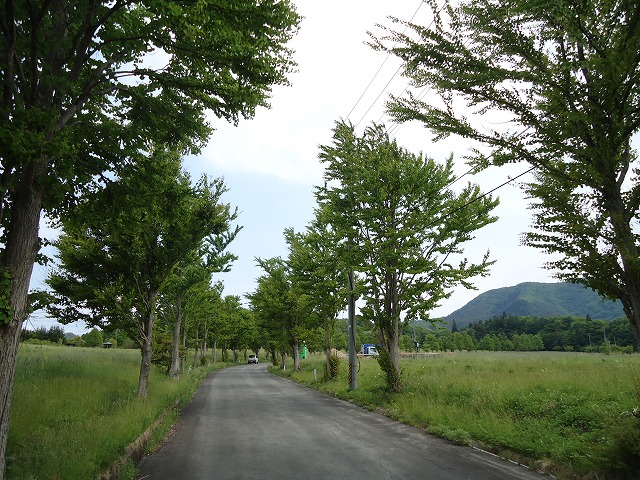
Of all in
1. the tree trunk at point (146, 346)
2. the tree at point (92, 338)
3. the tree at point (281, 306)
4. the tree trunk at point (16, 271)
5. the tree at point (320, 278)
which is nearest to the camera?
the tree trunk at point (16, 271)

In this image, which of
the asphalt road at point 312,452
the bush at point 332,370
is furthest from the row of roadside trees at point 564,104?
the bush at point 332,370

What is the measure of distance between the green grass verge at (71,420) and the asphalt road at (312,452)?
2.60ft

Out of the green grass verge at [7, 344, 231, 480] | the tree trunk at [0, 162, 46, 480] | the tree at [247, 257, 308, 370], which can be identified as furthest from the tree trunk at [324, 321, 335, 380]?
the tree trunk at [0, 162, 46, 480]

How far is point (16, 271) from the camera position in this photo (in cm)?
497

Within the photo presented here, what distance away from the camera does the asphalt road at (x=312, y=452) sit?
624cm

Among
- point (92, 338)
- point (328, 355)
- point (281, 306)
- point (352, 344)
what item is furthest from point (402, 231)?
point (92, 338)

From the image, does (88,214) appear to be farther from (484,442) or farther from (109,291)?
(484,442)

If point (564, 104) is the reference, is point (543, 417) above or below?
below

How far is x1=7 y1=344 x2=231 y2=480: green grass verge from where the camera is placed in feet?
17.0

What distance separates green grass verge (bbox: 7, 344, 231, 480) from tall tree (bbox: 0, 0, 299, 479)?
0.81 metres

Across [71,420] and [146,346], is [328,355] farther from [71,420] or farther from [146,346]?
[71,420]

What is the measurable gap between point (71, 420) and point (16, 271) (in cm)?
443

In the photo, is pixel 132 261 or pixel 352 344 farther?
pixel 352 344

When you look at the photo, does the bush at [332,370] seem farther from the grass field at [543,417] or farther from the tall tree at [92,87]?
the tall tree at [92,87]
